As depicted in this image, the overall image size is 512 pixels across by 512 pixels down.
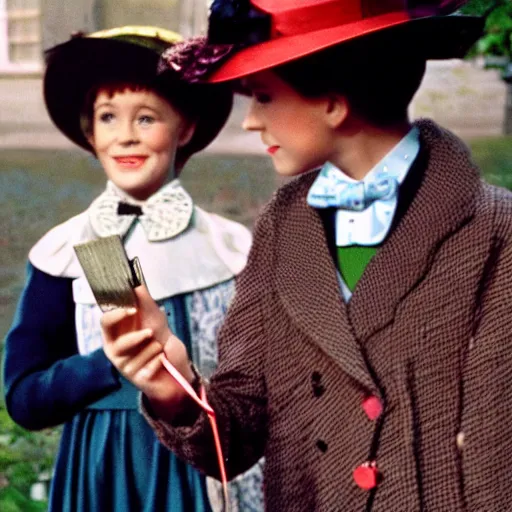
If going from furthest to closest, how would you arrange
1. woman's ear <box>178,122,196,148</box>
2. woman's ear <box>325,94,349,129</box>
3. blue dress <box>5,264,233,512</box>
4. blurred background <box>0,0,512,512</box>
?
blurred background <box>0,0,512,512</box> < woman's ear <box>178,122,196,148</box> < blue dress <box>5,264,233,512</box> < woman's ear <box>325,94,349,129</box>

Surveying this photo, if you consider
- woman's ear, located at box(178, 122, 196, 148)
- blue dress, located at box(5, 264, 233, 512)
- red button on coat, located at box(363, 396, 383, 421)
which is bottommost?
blue dress, located at box(5, 264, 233, 512)

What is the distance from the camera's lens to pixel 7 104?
252 centimetres

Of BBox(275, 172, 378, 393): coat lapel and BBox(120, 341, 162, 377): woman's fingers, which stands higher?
BBox(275, 172, 378, 393): coat lapel

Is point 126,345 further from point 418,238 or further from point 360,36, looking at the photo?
point 360,36

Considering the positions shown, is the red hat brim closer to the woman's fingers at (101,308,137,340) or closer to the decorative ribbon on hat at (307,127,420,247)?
the decorative ribbon on hat at (307,127,420,247)

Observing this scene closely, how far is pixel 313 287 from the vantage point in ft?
5.55

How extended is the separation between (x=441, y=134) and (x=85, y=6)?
1.11m

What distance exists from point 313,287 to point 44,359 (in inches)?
29.1

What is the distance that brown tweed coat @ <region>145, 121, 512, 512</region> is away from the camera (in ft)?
5.23

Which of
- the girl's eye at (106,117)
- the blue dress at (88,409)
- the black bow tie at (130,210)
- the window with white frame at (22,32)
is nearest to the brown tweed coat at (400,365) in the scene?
the blue dress at (88,409)

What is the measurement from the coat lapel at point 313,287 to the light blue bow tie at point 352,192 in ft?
0.13

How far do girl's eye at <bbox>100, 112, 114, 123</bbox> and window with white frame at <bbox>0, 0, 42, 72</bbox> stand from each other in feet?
1.24

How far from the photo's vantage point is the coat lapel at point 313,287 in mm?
1628

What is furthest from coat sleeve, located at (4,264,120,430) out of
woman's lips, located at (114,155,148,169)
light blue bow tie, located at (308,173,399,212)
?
light blue bow tie, located at (308,173,399,212)
